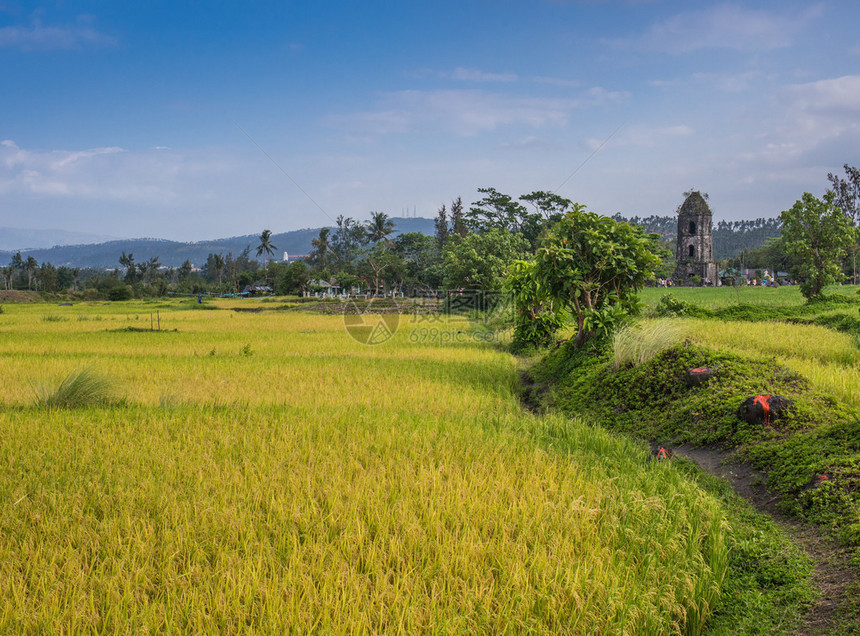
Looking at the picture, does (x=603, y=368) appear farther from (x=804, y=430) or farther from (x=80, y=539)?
(x=80, y=539)

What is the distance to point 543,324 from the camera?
13.0 meters

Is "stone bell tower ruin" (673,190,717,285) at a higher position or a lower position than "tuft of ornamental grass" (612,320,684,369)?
higher

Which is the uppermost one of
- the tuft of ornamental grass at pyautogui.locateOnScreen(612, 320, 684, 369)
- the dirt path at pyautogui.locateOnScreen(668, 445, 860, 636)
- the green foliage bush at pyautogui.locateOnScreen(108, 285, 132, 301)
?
the green foliage bush at pyautogui.locateOnScreen(108, 285, 132, 301)

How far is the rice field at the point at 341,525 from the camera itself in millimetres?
2629

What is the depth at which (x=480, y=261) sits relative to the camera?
80.8 feet

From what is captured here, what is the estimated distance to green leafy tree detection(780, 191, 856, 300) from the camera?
17000mm

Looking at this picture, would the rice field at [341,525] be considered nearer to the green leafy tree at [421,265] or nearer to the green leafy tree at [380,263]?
the green leafy tree at [421,265]

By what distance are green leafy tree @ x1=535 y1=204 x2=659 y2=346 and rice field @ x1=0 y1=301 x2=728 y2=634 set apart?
3.86 m

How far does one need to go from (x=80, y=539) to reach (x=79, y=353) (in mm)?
11514

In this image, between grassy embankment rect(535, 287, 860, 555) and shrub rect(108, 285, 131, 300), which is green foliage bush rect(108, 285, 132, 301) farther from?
grassy embankment rect(535, 287, 860, 555)

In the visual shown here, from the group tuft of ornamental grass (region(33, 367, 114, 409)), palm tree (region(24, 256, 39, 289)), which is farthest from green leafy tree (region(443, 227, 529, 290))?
palm tree (region(24, 256, 39, 289))

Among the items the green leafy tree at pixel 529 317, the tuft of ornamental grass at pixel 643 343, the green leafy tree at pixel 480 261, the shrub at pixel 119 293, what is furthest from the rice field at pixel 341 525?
the shrub at pixel 119 293

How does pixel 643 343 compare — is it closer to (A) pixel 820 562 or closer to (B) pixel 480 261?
Result: (A) pixel 820 562

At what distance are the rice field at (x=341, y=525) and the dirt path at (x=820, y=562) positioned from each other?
0.47 metres
